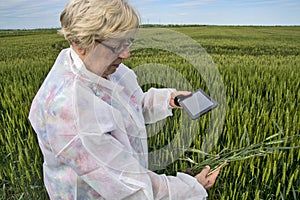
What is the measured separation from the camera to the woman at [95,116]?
3.30ft

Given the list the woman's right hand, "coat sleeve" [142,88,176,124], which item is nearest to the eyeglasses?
"coat sleeve" [142,88,176,124]

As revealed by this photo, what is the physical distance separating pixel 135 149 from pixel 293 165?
104cm

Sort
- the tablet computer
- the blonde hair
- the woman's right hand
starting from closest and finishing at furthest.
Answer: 1. the blonde hair
2. the woman's right hand
3. the tablet computer

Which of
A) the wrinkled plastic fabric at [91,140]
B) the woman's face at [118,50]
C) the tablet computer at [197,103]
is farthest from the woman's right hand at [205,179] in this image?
the woman's face at [118,50]

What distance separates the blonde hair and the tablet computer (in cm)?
47

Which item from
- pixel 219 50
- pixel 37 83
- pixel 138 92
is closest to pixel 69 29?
pixel 138 92

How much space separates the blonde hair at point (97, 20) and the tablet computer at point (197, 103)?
0.47 metres

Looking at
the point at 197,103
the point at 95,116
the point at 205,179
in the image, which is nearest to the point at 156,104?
the point at 197,103

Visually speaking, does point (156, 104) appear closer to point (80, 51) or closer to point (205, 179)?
point (205, 179)

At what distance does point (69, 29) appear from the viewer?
1.04 metres

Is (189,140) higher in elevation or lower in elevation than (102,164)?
lower

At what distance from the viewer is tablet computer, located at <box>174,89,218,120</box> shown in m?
1.38

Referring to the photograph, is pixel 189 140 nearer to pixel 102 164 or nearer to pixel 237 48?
pixel 102 164

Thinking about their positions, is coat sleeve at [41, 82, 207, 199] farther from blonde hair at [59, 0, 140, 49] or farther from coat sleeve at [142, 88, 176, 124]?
coat sleeve at [142, 88, 176, 124]
